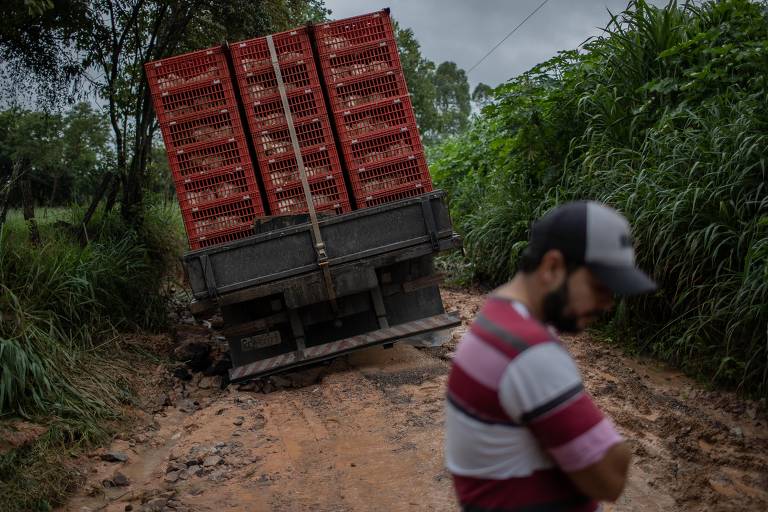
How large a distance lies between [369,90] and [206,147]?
1.52 m

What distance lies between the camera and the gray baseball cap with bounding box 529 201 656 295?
1.54m

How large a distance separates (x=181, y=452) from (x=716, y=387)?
12.6ft

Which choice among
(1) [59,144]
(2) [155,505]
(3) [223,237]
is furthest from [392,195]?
(1) [59,144]

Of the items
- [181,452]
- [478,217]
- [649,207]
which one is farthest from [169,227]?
[649,207]

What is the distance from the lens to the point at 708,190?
586 centimetres

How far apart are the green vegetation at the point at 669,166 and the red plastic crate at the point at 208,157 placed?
135 inches

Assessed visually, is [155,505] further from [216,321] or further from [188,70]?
[216,321]

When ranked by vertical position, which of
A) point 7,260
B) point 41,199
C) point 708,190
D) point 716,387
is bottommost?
point 716,387

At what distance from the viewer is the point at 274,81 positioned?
21.0ft

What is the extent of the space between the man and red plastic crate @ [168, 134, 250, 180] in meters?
5.04

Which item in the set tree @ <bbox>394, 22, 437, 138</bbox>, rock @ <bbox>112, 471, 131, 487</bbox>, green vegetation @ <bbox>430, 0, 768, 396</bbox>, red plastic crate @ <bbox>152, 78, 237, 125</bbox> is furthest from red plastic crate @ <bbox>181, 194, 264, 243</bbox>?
tree @ <bbox>394, 22, 437, 138</bbox>

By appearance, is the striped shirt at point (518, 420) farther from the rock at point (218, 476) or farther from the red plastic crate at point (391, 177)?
the red plastic crate at point (391, 177)

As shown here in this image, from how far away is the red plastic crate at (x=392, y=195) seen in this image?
6.48 meters

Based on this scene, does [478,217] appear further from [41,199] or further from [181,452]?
[41,199]
